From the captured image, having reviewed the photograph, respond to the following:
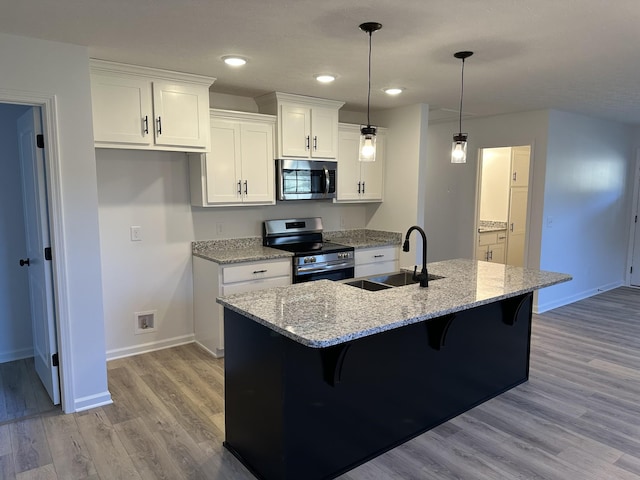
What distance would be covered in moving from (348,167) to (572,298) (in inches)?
139

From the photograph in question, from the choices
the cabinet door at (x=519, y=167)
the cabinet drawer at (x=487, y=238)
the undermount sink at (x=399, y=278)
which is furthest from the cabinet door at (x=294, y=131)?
the cabinet door at (x=519, y=167)

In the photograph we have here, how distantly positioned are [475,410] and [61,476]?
251 cm

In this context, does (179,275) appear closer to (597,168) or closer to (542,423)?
(542,423)

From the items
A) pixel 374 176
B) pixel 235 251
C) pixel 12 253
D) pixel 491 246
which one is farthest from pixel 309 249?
pixel 491 246

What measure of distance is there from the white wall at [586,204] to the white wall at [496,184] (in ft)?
3.69

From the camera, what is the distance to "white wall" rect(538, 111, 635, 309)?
207 inches

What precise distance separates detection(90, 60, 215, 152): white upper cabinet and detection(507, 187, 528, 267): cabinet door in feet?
15.9

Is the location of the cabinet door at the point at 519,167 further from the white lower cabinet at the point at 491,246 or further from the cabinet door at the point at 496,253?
the cabinet door at the point at 496,253

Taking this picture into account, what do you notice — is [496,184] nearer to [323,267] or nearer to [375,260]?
[375,260]

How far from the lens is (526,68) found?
329 centimetres

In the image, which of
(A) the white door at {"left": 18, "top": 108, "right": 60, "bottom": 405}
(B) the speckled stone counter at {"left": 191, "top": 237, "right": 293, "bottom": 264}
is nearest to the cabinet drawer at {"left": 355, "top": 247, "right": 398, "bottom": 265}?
(B) the speckled stone counter at {"left": 191, "top": 237, "right": 293, "bottom": 264}

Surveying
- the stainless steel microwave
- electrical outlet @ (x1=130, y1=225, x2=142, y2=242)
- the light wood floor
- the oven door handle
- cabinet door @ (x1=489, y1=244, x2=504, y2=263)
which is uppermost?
the stainless steel microwave

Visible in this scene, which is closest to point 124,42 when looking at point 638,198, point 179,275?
point 179,275

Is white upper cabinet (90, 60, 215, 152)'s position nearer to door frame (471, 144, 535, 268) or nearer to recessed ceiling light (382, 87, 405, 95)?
recessed ceiling light (382, 87, 405, 95)
